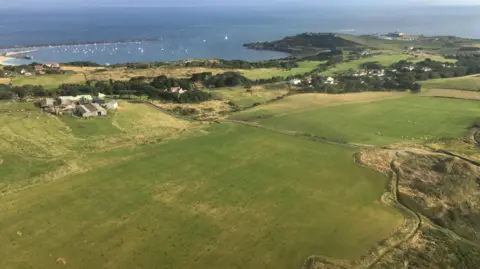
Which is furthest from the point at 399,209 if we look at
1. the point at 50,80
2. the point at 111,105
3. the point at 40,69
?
the point at 40,69

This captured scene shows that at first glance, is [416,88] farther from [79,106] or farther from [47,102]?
[47,102]

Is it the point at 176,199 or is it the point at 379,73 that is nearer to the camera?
the point at 176,199

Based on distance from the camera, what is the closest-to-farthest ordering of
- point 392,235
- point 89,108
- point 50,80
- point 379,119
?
point 392,235 < point 89,108 < point 379,119 < point 50,80

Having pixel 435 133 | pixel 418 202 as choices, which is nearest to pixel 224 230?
pixel 418 202

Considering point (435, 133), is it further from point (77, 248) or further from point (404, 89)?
point (77, 248)

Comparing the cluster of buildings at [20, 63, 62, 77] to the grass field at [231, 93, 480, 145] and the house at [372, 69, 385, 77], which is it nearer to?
the grass field at [231, 93, 480, 145]

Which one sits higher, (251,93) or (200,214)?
(251,93)
